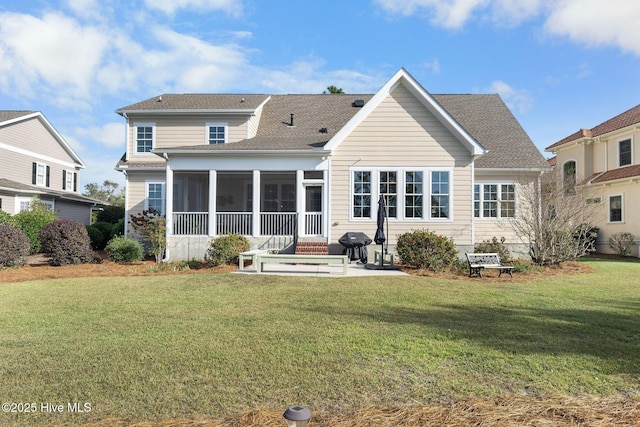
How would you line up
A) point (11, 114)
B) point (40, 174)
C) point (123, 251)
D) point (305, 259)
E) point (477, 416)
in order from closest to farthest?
point (477, 416) → point (305, 259) → point (123, 251) → point (11, 114) → point (40, 174)

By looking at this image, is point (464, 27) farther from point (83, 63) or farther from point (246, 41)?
point (83, 63)

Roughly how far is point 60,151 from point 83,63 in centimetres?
1703

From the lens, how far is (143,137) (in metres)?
18.6

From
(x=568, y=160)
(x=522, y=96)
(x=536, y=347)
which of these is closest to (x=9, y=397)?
(x=536, y=347)

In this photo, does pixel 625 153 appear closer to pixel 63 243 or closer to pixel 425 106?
pixel 425 106

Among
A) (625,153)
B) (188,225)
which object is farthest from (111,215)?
(625,153)

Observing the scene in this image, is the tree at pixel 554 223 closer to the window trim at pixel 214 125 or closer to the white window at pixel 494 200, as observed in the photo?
the white window at pixel 494 200

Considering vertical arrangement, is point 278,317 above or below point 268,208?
below

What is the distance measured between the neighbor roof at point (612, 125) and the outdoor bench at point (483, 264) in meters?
14.7

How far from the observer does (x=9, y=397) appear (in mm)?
3436

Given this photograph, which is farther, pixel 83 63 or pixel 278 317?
pixel 83 63

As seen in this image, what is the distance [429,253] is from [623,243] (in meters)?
14.1

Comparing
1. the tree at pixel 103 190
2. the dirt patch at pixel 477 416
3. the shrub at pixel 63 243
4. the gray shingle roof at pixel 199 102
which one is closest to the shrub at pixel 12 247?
the shrub at pixel 63 243

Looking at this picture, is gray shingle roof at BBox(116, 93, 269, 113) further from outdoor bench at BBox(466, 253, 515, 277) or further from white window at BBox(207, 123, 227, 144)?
outdoor bench at BBox(466, 253, 515, 277)
